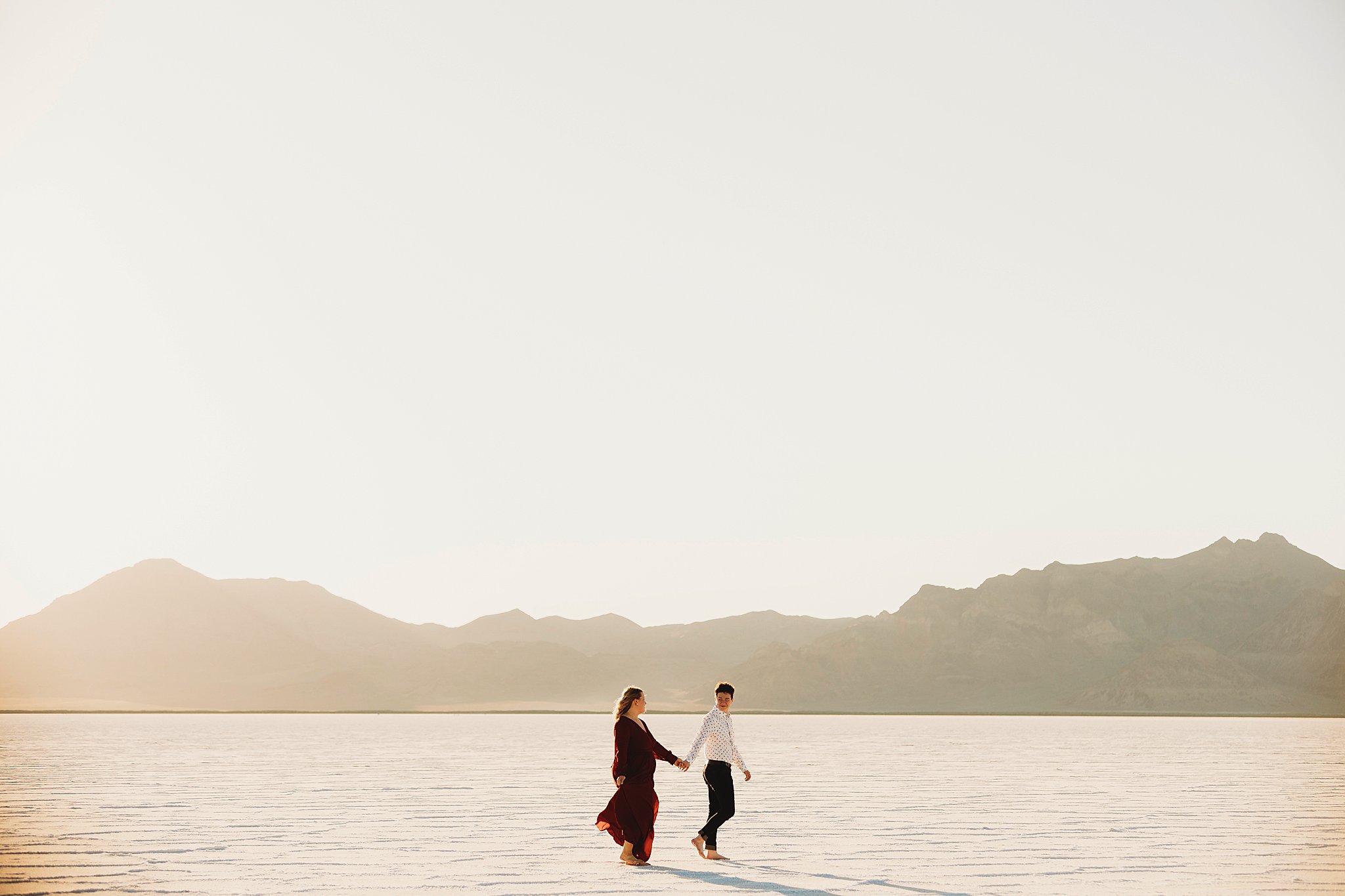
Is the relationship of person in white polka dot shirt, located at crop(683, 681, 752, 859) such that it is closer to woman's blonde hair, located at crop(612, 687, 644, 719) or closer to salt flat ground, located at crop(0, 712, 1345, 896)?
salt flat ground, located at crop(0, 712, 1345, 896)

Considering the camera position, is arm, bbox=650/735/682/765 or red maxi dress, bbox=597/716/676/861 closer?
red maxi dress, bbox=597/716/676/861

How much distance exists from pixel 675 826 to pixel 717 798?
3.81m

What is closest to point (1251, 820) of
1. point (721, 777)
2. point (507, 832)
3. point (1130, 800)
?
point (1130, 800)

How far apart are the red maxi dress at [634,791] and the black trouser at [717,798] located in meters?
0.46

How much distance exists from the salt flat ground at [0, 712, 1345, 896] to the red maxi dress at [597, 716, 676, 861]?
35 cm

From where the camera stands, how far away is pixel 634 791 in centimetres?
1377

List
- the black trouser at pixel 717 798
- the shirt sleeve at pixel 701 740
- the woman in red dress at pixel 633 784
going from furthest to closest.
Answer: the shirt sleeve at pixel 701 740 → the black trouser at pixel 717 798 → the woman in red dress at pixel 633 784

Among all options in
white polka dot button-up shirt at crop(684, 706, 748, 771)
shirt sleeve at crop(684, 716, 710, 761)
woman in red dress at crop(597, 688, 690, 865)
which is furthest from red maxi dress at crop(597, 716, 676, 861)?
white polka dot button-up shirt at crop(684, 706, 748, 771)

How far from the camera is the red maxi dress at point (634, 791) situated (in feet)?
44.1

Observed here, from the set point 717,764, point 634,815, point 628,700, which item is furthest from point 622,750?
point 717,764

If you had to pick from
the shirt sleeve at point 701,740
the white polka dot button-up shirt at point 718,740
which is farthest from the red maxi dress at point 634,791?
the white polka dot button-up shirt at point 718,740

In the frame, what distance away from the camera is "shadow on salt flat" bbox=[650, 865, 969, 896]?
11.2 meters

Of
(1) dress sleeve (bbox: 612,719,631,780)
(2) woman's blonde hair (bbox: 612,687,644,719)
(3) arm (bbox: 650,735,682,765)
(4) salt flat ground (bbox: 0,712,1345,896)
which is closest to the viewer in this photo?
(4) salt flat ground (bbox: 0,712,1345,896)

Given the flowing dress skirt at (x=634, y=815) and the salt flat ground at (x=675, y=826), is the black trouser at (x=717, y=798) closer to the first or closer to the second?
the salt flat ground at (x=675, y=826)
